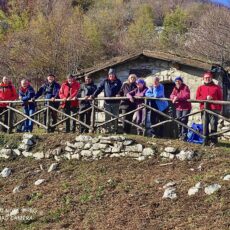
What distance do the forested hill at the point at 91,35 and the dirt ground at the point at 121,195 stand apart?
18503mm

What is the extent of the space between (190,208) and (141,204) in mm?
873

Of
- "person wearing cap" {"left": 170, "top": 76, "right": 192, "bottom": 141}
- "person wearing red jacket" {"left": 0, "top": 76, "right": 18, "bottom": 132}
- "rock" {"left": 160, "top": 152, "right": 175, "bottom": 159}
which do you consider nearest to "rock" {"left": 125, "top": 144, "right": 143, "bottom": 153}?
"rock" {"left": 160, "top": 152, "right": 175, "bottom": 159}

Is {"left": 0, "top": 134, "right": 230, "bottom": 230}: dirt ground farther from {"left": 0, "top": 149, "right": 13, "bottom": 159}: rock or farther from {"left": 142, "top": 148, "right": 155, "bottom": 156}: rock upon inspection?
{"left": 0, "top": 149, "right": 13, "bottom": 159}: rock

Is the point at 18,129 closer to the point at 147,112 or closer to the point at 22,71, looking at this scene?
the point at 147,112

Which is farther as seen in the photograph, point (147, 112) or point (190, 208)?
point (147, 112)

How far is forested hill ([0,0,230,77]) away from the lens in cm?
2930

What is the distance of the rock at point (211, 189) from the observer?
276 inches

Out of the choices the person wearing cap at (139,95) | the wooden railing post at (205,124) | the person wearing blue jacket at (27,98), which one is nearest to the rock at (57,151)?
the person wearing cap at (139,95)

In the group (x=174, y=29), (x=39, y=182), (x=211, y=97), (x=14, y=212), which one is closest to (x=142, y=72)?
(x=211, y=97)

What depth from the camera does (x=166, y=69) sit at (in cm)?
1414

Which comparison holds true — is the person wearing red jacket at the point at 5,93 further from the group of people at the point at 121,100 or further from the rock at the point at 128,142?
the rock at the point at 128,142

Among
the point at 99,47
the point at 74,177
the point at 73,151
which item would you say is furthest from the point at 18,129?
the point at 99,47

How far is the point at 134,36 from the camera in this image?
39.8m

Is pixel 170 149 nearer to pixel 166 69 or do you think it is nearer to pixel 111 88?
pixel 111 88
